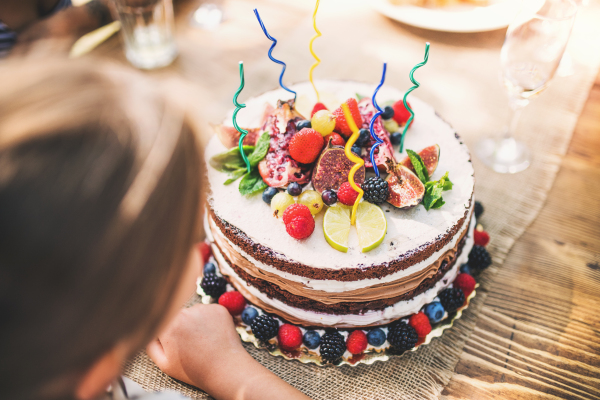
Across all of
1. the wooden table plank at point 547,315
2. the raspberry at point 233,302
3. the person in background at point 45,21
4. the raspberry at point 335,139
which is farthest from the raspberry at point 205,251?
the person in background at point 45,21

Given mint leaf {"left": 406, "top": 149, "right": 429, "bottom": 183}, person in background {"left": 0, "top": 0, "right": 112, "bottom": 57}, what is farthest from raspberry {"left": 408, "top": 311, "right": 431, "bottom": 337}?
person in background {"left": 0, "top": 0, "right": 112, "bottom": 57}

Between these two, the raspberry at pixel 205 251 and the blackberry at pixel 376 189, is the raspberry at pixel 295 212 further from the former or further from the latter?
the raspberry at pixel 205 251

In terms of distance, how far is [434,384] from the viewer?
2.01m

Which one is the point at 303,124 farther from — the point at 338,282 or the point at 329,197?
the point at 338,282

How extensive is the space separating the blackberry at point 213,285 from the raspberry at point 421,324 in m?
1.01

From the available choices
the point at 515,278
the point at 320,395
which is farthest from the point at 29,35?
the point at 515,278

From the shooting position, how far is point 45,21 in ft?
10.9

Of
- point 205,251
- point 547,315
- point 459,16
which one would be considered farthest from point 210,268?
point 459,16

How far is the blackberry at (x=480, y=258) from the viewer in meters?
2.32

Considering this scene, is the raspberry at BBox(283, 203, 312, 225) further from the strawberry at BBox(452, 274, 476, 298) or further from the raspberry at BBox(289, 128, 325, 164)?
the strawberry at BBox(452, 274, 476, 298)

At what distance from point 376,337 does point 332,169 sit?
855 millimetres

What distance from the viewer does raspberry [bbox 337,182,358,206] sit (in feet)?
6.00

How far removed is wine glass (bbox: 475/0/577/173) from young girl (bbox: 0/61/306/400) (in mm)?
2007

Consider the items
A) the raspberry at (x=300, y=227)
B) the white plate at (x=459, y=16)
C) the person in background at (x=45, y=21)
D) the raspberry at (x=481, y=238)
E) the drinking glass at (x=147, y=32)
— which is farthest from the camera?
the white plate at (x=459, y=16)
